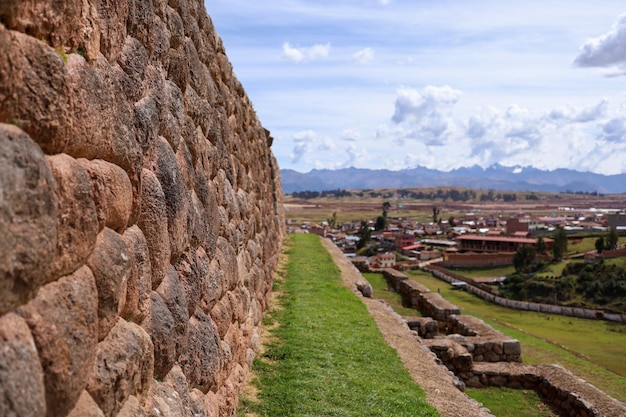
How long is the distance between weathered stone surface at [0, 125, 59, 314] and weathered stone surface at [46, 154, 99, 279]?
14 cm

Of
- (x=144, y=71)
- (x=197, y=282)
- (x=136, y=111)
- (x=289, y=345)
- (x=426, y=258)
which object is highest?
(x=144, y=71)

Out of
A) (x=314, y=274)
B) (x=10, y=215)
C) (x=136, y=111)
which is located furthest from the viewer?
(x=314, y=274)

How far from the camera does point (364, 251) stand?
309ft

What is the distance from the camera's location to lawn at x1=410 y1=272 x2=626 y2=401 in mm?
16828

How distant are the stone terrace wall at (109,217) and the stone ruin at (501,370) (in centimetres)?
762

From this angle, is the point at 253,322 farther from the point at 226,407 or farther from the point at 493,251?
the point at 493,251

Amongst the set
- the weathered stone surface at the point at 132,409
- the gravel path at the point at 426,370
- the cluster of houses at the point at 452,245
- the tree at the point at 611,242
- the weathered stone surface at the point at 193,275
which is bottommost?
the cluster of houses at the point at 452,245

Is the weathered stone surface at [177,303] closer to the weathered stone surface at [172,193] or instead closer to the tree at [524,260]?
the weathered stone surface at [172,193]

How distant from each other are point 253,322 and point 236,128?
11.0 ft

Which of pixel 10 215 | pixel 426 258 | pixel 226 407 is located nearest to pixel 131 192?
pixel 10 215

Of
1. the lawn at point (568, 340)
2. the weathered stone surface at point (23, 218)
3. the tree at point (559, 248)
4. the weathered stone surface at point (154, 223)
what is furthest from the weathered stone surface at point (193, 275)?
the tree at point (559, 248)

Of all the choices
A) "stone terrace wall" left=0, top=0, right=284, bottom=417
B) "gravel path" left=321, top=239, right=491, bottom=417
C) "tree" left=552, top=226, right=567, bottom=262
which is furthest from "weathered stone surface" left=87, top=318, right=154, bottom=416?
"tree" left=552, top=226, right=567, bottom=262

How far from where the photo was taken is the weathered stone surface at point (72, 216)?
9.82 feet

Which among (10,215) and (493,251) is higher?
(10,215)
